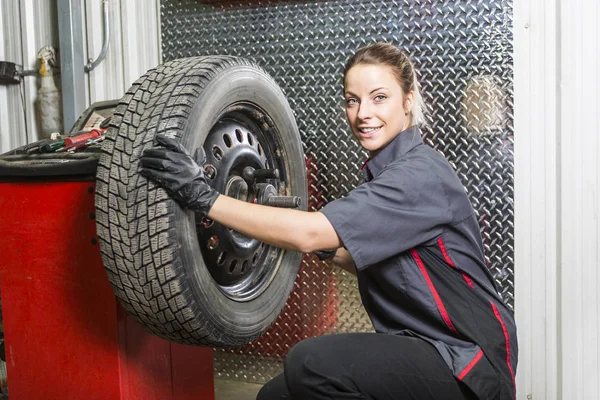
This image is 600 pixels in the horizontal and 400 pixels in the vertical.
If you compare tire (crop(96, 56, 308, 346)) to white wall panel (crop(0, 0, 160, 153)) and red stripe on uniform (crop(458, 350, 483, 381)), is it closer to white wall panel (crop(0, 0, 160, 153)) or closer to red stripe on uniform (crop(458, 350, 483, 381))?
red stripe on uniform (crop(458, 350, 483, 381))

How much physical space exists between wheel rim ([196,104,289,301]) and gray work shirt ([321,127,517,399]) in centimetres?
41

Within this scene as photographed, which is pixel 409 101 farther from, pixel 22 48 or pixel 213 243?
pixel 22 48

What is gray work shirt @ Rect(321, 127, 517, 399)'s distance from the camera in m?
1.64

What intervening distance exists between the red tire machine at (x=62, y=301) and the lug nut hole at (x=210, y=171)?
0.36m

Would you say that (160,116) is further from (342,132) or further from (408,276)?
(342,132)

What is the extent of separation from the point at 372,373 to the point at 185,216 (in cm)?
65

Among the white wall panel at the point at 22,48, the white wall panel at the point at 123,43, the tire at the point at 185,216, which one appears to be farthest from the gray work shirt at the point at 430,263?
the white wall panel at the point at 22,48

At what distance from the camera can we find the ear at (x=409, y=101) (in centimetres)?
194

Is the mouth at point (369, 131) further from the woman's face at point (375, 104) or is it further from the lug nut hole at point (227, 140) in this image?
the lug nut hole at point (227, 140)

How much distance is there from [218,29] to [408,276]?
2003mm

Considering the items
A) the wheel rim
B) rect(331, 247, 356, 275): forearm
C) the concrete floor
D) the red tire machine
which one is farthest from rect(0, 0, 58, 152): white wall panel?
rect(331, 247, 356, 275): forearm

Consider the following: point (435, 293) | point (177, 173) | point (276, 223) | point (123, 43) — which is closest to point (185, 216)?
point (177, 173)

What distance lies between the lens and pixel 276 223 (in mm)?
1605

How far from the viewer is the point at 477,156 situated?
277 cm
